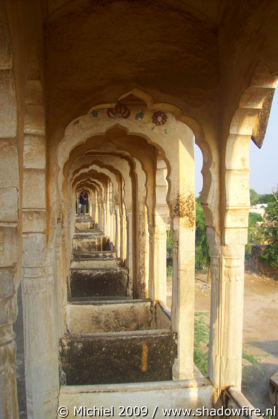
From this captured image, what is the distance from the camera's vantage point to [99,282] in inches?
416

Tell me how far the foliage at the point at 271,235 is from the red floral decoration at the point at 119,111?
18782mm

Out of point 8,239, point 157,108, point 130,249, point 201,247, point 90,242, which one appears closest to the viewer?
point 8,239

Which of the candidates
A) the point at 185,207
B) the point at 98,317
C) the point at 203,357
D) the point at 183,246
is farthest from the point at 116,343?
the point at 203,357

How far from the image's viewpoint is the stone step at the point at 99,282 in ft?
34.3

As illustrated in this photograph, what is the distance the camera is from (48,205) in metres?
4.41

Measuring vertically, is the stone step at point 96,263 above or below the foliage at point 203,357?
above

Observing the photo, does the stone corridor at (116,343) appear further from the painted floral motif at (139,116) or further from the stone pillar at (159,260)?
the painted floral motif at (139,116)

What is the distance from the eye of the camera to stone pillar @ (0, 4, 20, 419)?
2119mm

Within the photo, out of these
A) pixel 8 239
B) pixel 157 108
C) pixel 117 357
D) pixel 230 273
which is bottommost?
pixel 117 357

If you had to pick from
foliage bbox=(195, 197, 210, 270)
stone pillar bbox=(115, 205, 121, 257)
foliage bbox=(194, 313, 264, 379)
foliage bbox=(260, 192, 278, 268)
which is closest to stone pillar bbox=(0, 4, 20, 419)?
foliage bbox=(194, 313, 264, 379)

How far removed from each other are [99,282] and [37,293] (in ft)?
20.2

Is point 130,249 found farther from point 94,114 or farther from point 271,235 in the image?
point 271,235

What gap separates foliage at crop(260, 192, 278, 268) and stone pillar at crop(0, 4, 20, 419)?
22.1 meters

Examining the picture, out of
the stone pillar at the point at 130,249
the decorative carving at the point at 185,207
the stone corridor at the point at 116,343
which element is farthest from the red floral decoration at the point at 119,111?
the stone pillar at the point at 130,249
